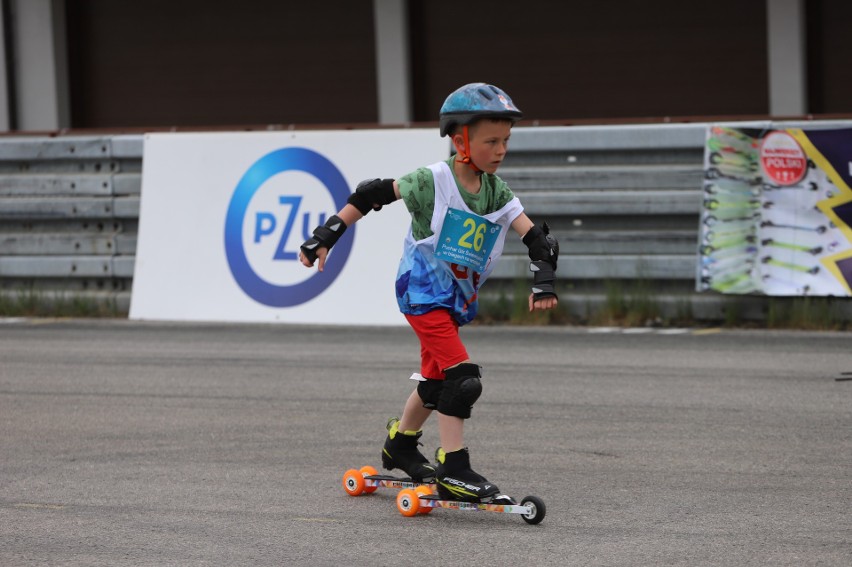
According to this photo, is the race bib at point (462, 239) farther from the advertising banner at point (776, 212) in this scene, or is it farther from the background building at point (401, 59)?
the background building at point (401, 59)

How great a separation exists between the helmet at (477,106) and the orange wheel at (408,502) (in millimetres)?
1510

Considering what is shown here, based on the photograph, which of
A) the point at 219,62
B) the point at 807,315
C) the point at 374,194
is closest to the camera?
the point at 374,194

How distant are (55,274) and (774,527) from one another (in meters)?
9.41

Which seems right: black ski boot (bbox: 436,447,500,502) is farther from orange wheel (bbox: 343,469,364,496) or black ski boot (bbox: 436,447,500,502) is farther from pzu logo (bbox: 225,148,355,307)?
pzu logo (bbox: 225,148,355,307)

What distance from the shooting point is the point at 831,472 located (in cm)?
681

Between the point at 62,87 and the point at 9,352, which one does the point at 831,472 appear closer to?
the point at 9,352

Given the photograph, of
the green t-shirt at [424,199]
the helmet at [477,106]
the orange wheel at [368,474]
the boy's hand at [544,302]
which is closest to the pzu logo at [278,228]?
the orange wheel at [368,474]

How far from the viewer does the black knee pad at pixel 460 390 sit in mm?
6000

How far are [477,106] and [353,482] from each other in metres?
1.73

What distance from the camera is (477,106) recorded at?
5.99 meters

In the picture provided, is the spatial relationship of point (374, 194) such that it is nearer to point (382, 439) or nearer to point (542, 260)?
point (542, 260)

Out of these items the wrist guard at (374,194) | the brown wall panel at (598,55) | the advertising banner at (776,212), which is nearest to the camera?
the wrist guard at (374,194)

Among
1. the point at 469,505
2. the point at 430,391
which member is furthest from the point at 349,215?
the point at 469,505

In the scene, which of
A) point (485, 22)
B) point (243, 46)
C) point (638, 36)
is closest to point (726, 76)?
point (638, 36)
